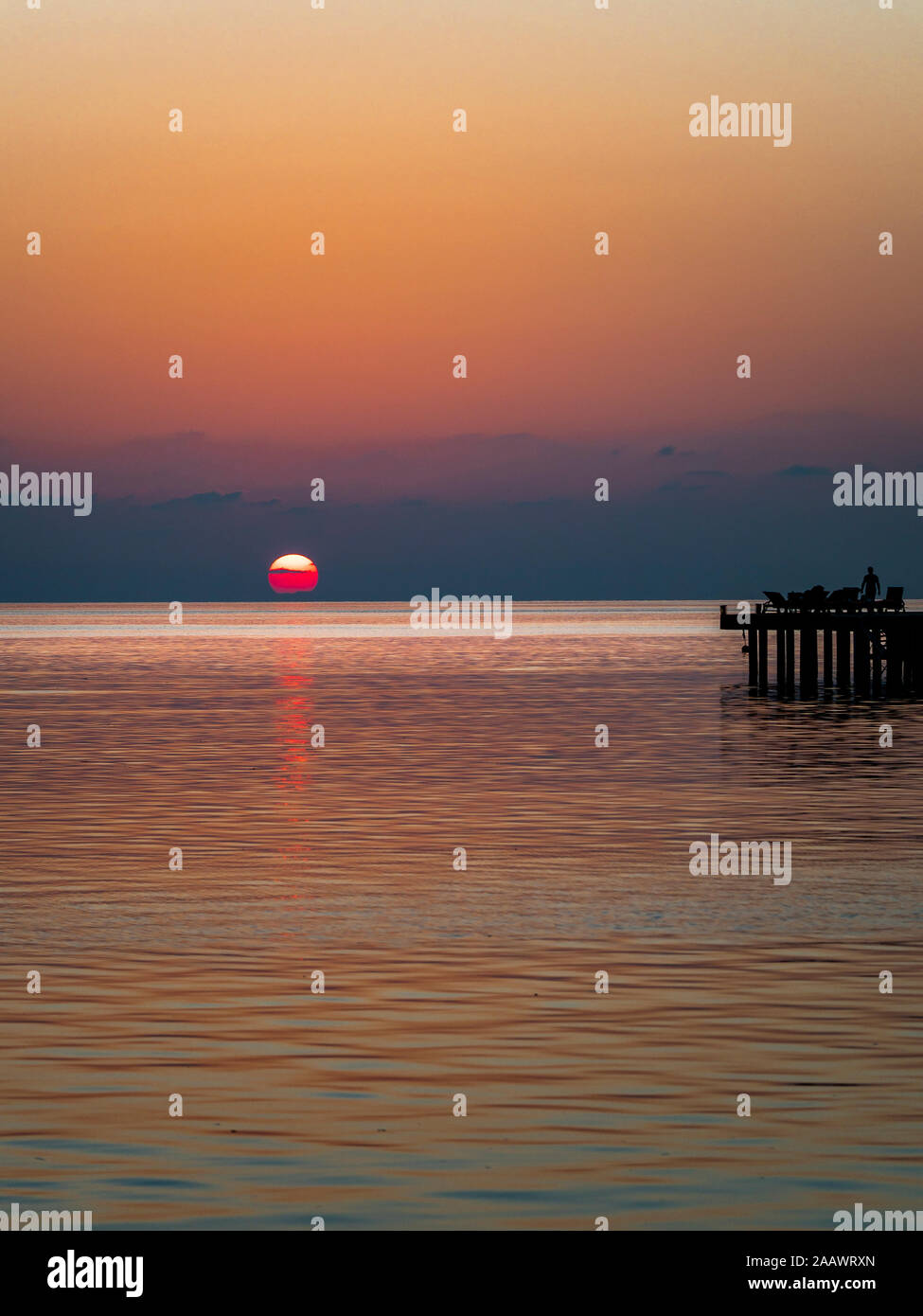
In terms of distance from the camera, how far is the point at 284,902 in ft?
66.8

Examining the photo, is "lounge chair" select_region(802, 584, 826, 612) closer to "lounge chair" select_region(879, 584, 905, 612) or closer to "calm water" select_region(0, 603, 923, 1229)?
"lounge chair" select_region(879, 584, 905, 612)

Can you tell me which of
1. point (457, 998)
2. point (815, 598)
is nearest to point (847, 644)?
point (815, 598)

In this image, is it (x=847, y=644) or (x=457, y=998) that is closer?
(x=457, y=998)

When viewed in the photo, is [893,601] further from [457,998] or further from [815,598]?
[457,998]

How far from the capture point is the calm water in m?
10.6

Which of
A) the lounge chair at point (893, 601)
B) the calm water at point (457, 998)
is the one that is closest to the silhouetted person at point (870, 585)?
the lounge chair at point (893, 601)

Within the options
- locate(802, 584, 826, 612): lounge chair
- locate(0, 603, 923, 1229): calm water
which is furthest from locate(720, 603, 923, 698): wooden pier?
locate(0, 603, 923, 1229): calm water

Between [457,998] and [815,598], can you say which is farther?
[815,598]

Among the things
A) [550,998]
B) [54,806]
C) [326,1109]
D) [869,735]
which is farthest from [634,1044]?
[869,735]

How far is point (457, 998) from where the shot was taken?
607 inches

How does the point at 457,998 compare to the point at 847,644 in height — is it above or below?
below

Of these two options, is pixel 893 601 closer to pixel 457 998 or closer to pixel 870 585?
pixel 870 585
